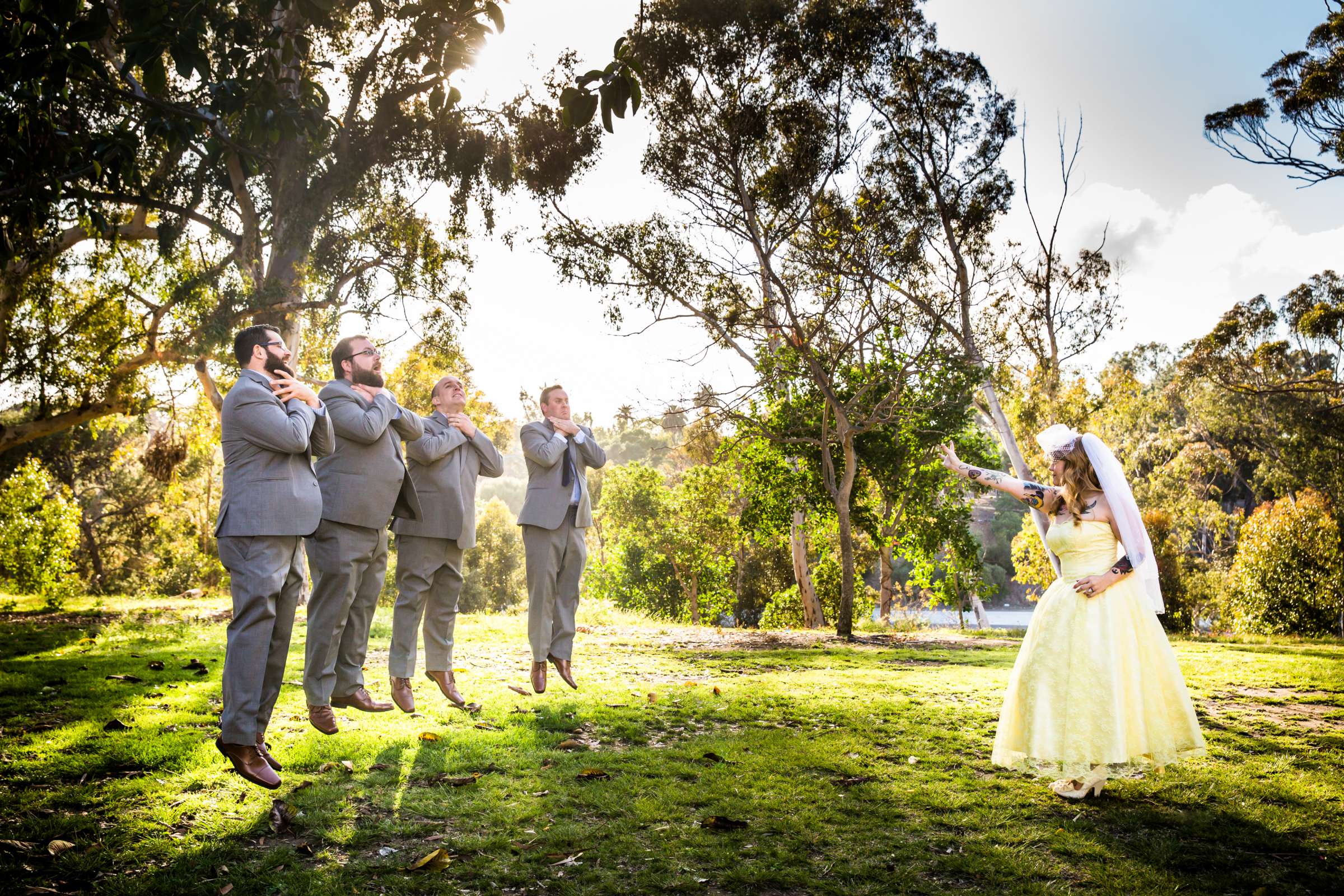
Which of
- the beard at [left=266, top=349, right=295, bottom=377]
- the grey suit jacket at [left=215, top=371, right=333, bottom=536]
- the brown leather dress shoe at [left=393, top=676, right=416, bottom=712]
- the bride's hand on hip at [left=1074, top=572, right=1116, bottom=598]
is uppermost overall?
the beard at [left=266, top=349, right=295, bottom=377]

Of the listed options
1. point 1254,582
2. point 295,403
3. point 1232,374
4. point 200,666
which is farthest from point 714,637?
point 1232,374

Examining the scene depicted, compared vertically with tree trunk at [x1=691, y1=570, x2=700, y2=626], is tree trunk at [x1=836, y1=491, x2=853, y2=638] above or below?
above

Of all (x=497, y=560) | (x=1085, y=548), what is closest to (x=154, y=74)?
(x=1085, y=548)

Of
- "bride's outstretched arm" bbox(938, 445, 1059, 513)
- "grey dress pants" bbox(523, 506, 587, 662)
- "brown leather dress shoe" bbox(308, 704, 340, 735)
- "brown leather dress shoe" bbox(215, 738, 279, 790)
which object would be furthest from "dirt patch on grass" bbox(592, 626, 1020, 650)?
"brown leather dress shoe" bbox(215, 738, 279, 790)

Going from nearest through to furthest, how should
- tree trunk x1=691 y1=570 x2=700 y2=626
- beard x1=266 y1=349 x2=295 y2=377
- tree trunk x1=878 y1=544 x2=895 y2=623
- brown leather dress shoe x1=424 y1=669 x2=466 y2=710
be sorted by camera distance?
beard x1=266 y1=349 x2=295 y2=377 → brown leather dress shoe x1=424 y1=669 x2=466 y2=710 → tree trunk x1=878 y1=544 x2=895 y2=623 → tree trunk x1=691 y1=570 x2=700 y2=626

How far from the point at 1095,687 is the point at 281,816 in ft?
14.4

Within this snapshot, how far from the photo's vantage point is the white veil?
186 inches

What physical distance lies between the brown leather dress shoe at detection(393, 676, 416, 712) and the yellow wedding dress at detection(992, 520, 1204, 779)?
4.04 metres

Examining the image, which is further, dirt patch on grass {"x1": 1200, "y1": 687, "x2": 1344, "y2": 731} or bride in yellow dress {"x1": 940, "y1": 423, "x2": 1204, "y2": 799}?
dirt patch on grass {"x1": 1200, "y1": 687, "x2": 1344, "y2": 731}

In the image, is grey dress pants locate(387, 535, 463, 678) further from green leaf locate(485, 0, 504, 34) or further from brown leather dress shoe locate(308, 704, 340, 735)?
green leaf locate(485, 0, 504, 34)

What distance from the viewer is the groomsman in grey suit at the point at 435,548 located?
5895 mm

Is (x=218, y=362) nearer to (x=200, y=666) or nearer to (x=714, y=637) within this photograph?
(x=200, y=666)

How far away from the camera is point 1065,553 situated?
496cm

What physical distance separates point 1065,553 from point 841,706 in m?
2.68
